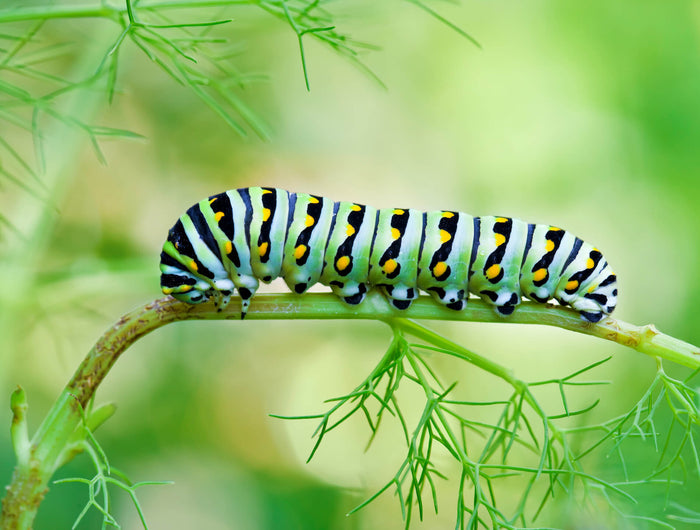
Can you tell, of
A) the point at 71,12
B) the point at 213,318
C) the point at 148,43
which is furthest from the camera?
the point at 148,43

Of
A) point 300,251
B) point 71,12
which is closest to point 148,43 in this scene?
point 71,12

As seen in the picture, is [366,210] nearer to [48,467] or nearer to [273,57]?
[48,467]

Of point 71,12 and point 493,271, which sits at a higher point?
point 71,12

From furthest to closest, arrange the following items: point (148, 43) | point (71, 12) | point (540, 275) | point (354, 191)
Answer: point (354, 191), point (148, 43), point (540, 275), point (71, 12)

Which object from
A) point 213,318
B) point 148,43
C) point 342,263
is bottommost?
point 213,318

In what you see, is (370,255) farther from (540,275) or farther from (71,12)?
(71,12)

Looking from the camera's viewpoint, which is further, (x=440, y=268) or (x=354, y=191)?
(x=354, y=191)

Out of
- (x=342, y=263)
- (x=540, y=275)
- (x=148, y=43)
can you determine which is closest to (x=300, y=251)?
(x=342, y=263)

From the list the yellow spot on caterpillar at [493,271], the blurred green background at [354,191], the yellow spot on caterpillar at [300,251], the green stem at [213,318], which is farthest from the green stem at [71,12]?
the blurred green background at [354,191]
